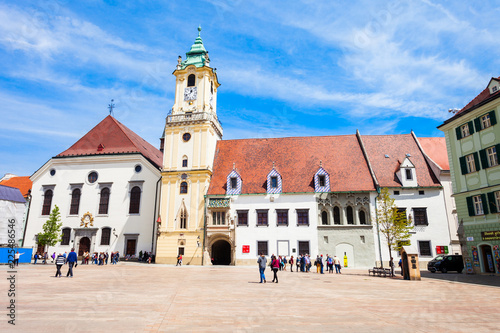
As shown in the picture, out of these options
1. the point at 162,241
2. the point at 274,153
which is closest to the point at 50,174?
the point at 162,241

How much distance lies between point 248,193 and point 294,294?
24042mm

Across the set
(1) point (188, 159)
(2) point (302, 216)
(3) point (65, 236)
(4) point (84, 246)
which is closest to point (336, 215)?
(2) point (302, 216)

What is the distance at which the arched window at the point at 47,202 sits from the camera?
4221 centimetres

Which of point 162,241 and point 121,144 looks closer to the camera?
point 162,241

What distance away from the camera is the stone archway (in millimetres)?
38812

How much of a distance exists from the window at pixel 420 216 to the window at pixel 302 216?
11.6m

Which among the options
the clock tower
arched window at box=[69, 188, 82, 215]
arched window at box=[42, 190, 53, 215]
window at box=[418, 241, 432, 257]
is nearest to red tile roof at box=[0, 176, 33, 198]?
arched window at box=[42, 190, 53, 215]

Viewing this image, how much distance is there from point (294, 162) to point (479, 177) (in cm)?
1980

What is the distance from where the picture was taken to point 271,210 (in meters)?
36.8

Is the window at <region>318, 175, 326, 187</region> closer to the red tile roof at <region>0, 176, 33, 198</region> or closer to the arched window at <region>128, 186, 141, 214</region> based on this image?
the arched window at <region>128, 186, 141, 214</region>

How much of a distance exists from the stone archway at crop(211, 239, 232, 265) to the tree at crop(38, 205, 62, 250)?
61.4 ft

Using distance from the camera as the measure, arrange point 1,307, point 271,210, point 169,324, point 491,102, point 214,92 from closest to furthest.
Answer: point 169,324
point 1,307
point 491,102
point 271,210
point 214,92

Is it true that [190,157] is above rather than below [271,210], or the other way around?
above

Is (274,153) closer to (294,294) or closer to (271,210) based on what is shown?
(271,210)
